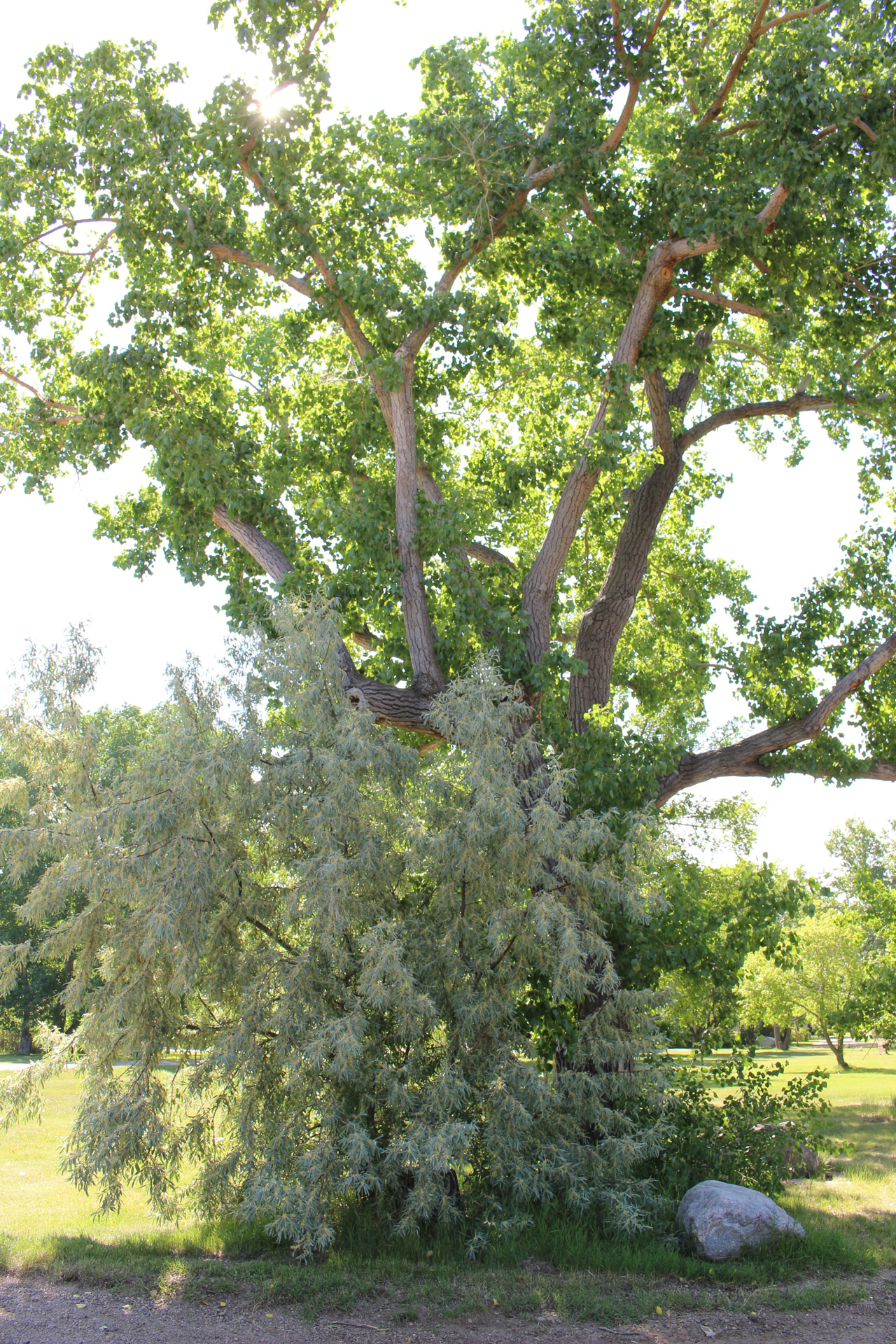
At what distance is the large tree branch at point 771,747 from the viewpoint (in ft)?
37.2

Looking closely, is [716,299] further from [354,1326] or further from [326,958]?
[354,1326]

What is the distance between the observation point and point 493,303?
37.6ft

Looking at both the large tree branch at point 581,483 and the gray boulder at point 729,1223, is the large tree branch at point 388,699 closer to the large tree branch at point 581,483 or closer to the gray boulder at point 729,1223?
the large tree branch at point 581,483

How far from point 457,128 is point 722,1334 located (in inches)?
425

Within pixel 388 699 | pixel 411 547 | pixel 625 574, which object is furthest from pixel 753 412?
pixel 388 699

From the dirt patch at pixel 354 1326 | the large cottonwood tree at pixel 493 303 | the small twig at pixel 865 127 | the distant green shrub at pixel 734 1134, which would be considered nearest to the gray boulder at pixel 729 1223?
the distant green shrub at pixel 734 1134

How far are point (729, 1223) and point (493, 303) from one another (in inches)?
378

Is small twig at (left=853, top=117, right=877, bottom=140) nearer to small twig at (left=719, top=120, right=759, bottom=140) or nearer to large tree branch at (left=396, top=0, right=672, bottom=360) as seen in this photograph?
small twig at (left=719, top=120, right=759, bottom=140)

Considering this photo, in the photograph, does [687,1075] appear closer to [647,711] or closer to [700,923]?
[700,923]

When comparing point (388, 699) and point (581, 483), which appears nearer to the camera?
point (388, 699)

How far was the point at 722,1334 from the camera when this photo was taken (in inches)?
246

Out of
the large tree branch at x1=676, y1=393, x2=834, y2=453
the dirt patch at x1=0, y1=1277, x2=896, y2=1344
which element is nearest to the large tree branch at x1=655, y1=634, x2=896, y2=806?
the large tree branch at x1=676, y1=393, x2=834, y2=453

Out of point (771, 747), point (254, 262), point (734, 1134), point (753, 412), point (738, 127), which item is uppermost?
point (738, 127)

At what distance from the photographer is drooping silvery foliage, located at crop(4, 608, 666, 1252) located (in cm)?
730
